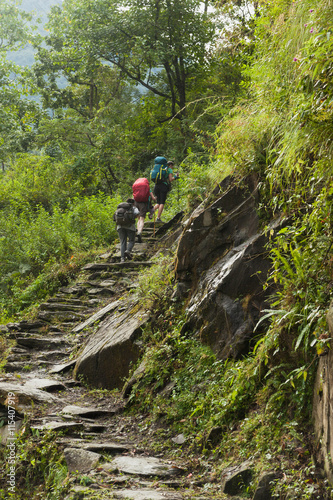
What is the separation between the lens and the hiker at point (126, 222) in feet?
37.2

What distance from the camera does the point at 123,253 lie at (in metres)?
11.8

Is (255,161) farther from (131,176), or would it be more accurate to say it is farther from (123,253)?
(131,176)

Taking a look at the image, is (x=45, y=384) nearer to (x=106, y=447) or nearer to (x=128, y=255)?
(x=106, y=447)

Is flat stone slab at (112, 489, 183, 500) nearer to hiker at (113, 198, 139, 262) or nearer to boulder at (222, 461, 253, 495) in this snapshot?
boulder at (222, 461, 253, 495)

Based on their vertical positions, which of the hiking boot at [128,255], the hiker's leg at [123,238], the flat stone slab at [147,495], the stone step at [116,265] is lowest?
the flat stone slab at [147,495]

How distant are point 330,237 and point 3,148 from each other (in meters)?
25.1

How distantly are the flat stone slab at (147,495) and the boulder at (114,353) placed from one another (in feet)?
10.2

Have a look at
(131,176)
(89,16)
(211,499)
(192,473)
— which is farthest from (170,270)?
(89,16)

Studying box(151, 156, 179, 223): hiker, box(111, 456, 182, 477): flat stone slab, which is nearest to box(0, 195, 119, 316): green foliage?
box(151, 156, 179, 223): hiker

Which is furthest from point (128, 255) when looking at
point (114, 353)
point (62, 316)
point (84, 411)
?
point (84, 411)

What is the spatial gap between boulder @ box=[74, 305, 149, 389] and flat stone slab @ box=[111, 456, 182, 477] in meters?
2.35

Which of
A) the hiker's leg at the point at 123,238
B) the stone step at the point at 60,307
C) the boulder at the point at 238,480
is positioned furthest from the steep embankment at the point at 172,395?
the hiker's leg at the point at 123,238

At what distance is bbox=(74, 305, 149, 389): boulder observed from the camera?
22.7ft

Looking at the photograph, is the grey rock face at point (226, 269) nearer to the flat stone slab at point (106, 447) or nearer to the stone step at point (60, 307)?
the flat stone slab at point (106, 447)
